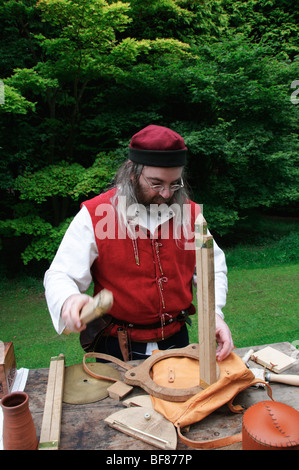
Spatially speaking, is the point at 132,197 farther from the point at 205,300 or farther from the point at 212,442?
the point at 212,442

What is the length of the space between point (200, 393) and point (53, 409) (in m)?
0.63

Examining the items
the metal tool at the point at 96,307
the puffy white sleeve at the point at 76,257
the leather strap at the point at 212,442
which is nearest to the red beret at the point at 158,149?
the puffy white sleeve at the point at 76,257

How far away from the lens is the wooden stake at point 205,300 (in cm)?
146

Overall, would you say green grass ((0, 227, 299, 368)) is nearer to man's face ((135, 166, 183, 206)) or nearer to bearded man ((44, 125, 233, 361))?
bearded man ((44, 125, 233, 361))

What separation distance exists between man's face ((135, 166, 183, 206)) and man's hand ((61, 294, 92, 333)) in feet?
2.24

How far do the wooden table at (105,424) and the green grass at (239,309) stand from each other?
2.58 metres

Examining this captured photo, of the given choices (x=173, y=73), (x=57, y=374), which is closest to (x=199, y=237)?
(x=57, y=374)

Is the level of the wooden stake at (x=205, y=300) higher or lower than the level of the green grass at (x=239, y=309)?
higher

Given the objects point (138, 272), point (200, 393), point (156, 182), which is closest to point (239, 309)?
point (138, 272)

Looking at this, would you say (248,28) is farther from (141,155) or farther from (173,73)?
(141,155)

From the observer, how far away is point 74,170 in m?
6.25

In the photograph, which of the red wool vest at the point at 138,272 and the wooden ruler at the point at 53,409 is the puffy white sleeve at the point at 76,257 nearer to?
the red wool vest at the point at 138,272

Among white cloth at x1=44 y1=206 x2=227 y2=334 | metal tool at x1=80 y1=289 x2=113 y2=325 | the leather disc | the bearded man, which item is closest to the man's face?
the bearded man

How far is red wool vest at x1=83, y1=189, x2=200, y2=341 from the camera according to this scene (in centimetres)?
200
